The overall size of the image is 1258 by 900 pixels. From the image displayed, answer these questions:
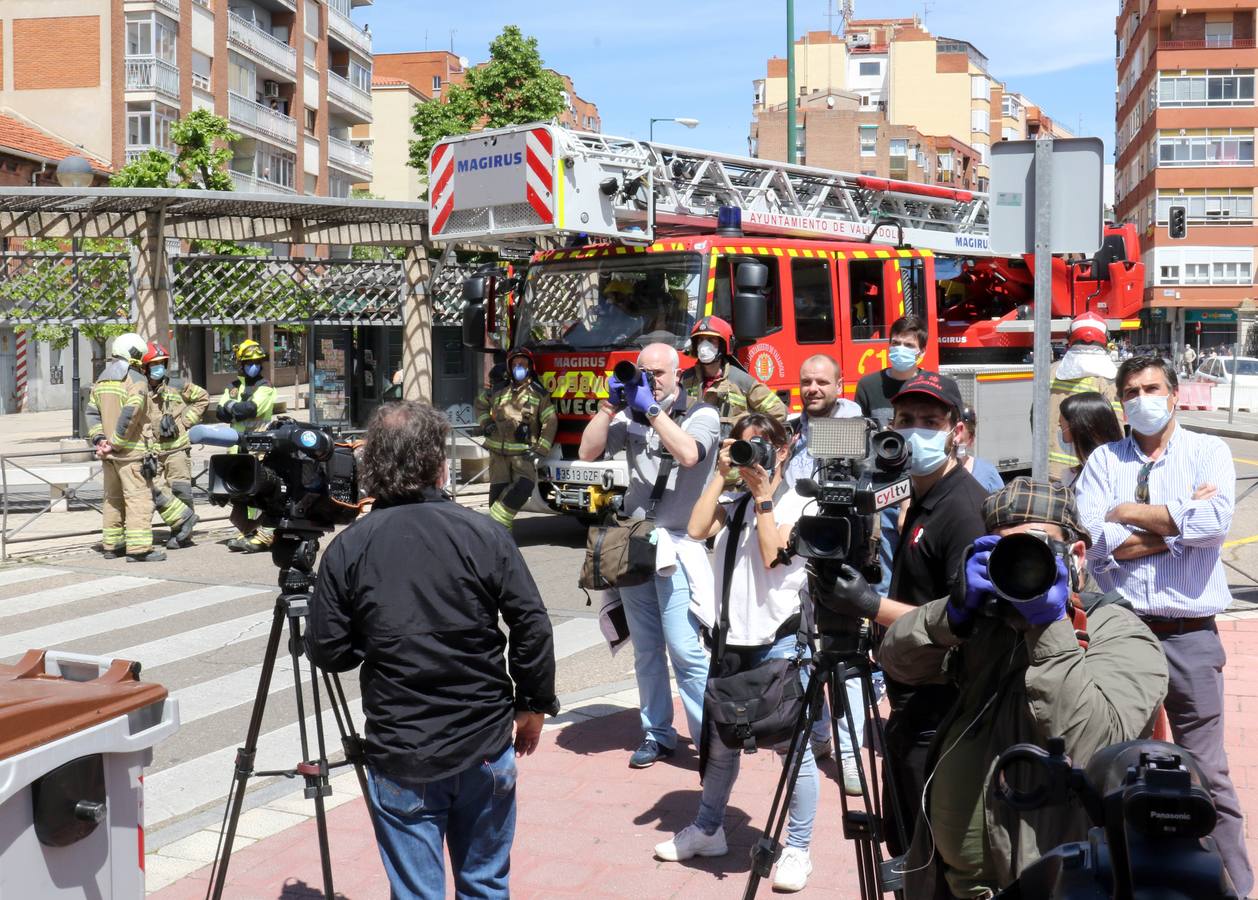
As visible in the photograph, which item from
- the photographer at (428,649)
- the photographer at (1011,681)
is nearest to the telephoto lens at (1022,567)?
the photographer at (1011,681)

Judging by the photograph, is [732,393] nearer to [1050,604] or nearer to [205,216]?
[1050,604]

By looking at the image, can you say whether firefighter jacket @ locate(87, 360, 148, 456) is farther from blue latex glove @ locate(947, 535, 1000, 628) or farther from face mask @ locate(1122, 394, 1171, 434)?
blue latex glove @ locate(947, 535, 1000, 628)

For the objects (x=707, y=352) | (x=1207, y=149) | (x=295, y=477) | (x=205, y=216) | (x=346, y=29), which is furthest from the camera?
(x=1207, y=149)

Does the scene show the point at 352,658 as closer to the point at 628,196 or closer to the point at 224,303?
the point at 628,196

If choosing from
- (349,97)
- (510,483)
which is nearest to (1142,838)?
(510,483)

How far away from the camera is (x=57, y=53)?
143 ft

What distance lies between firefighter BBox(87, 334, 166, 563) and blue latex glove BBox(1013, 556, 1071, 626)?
10580 millimetres

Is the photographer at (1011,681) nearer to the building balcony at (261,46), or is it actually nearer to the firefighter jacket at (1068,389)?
the firefighter jacket at (1068,389)

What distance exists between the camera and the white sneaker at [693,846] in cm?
491

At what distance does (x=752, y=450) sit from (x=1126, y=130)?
7737 centimetres

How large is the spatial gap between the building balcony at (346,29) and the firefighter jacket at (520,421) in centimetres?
4913

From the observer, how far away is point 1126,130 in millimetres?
74375

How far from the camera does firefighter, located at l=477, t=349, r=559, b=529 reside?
11.9 meters

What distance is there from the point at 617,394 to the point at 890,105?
9583cm
